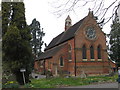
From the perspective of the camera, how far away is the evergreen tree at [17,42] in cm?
1655

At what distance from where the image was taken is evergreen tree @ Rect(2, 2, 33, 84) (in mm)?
16547

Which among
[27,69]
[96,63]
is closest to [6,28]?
[27,69]

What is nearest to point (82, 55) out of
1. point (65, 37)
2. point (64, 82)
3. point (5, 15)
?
point (65, 37)

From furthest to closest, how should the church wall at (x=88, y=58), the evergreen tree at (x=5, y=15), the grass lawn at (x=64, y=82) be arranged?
the church wall at (x=88, y=58) → the evergreen tree at (x=5, y=15) → the grass lawn at (x=64, y=82)

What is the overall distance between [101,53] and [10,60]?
919 inches

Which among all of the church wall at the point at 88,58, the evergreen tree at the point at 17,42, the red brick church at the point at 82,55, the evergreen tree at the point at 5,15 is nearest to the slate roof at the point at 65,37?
the red brick church at the point at 82,55

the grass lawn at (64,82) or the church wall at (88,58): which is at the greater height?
the church wall at (88,58)

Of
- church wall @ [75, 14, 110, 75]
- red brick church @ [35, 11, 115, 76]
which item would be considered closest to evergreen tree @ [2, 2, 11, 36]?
red brick church @ [35, 11, 115, 76]

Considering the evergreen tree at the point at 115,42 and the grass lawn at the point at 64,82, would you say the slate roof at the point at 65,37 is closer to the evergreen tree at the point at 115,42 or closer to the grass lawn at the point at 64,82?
the evergreen tree at the point at 115,42

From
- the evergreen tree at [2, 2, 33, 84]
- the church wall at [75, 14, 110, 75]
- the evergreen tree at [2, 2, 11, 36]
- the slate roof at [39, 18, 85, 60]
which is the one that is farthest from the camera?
the slate roof at [39, 18, 85, 60]

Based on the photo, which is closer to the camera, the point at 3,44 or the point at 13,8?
the point at 3,44

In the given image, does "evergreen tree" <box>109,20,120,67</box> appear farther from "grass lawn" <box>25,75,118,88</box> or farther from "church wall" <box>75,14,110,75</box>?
"grass lawn" <box>25,75,118,88</box>

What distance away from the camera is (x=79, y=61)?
111ft

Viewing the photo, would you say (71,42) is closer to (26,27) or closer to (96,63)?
(96,63)
